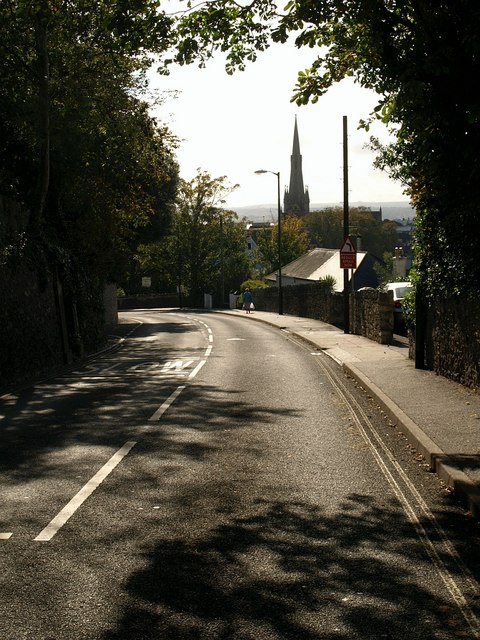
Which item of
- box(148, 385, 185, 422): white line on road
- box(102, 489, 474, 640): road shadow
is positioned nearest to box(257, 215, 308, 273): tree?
box(148, 385, 185, 422): white line on road

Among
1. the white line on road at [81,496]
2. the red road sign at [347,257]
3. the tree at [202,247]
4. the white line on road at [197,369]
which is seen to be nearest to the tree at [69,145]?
the white line on road at [197,369]

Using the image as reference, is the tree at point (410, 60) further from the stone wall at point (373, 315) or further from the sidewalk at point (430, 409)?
the stone wall at point (373, 315)

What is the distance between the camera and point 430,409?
510 inches

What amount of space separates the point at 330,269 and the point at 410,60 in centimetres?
6517

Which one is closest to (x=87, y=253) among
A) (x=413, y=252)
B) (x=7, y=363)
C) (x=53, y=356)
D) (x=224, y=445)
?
(x=53, y=356)

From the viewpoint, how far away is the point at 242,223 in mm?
101750

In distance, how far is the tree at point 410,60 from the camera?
10.1 m

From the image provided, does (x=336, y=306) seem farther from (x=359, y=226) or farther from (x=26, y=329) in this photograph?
(x=359, y=226)

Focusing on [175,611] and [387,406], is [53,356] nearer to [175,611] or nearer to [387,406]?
[387,406]

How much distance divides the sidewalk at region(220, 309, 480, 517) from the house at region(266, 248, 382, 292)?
155 feet

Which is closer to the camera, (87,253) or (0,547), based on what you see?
(0,547)

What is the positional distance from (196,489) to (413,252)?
38.2 feet

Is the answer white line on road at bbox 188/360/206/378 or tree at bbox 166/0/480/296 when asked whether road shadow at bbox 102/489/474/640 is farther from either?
white line on road at bbox 188/360/206/378

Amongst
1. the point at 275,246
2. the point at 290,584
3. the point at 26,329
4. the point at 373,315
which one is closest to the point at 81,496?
the point at 290,584
